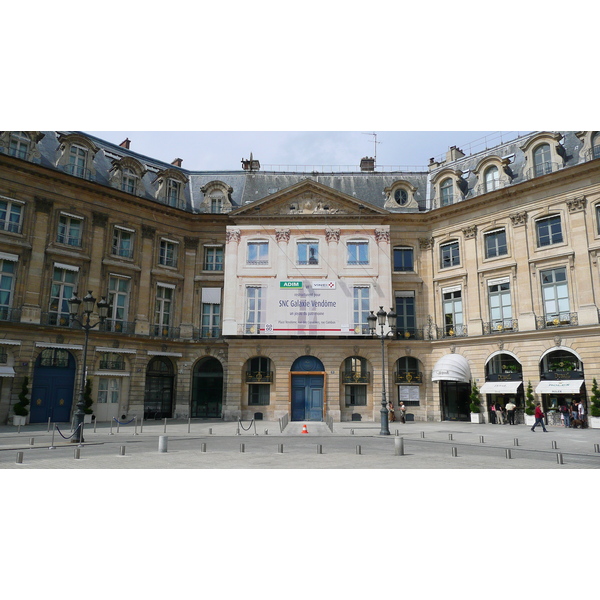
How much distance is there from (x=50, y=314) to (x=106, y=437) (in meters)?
11.2

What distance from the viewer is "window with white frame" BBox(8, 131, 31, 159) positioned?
94.3 ft

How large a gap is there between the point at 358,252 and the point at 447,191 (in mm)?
7999

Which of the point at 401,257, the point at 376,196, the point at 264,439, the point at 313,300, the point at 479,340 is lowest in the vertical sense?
the point at 264,439

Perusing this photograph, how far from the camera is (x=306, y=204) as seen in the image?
35344 millimetres

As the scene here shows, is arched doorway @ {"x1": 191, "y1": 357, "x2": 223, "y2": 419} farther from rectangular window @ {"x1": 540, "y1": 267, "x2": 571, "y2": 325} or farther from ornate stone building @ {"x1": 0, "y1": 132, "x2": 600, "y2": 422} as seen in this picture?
rectangular window @ {"x1": 540, "y1": 267, "x2": 571, "y2": 325}

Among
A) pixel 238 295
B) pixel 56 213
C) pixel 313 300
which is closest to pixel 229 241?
pixel 238 295

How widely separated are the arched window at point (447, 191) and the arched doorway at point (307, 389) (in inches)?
576

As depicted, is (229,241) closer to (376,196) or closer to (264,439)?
(376,196)

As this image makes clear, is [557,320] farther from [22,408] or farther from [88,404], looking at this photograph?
[22,408]

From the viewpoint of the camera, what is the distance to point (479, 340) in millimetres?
31562

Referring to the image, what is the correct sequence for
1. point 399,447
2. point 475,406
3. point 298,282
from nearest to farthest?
point 399,447 → point 475,406 → point 298,282

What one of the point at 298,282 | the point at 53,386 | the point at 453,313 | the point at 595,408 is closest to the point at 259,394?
the point at 298,282

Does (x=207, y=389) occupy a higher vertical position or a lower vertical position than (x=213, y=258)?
lower

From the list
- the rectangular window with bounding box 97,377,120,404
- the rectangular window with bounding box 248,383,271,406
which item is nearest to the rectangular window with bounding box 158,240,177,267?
the rectangular window with bounding box 97,377,120,404
